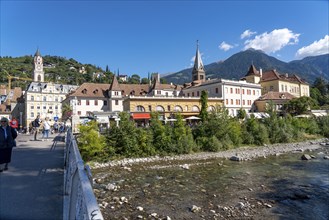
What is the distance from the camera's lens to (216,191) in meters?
15.1

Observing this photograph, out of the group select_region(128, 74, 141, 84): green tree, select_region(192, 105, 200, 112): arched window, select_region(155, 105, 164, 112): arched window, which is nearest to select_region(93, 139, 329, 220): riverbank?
select_region(155, 105, 164, 112): arched window

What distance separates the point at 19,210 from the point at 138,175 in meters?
14.9

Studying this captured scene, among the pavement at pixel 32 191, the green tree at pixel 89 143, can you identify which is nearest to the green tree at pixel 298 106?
the green tree at pixel 89 143

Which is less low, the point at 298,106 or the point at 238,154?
the point at 298,106

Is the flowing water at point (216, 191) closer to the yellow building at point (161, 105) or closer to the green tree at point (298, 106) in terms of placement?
the yellow building at point (161, 105)

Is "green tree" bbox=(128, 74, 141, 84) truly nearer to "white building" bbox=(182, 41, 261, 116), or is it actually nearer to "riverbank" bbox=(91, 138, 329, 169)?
"white building" bbox=(182, 41, 261, 116)

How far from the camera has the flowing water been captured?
463 inches

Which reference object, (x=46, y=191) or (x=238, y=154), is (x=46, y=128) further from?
(x=238, y=154)

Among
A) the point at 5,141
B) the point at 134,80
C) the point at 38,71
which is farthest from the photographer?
the point at 134,80

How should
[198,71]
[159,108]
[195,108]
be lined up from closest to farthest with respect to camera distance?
[159,108] → [195,108] → [198,71]

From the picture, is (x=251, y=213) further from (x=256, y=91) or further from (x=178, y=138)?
(x=256, y=91)

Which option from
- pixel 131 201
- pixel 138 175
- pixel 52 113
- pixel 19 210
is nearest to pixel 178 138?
pixel 138 175

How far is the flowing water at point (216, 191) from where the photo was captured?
11750 millimetres

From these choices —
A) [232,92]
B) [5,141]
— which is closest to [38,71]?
[232,92]
